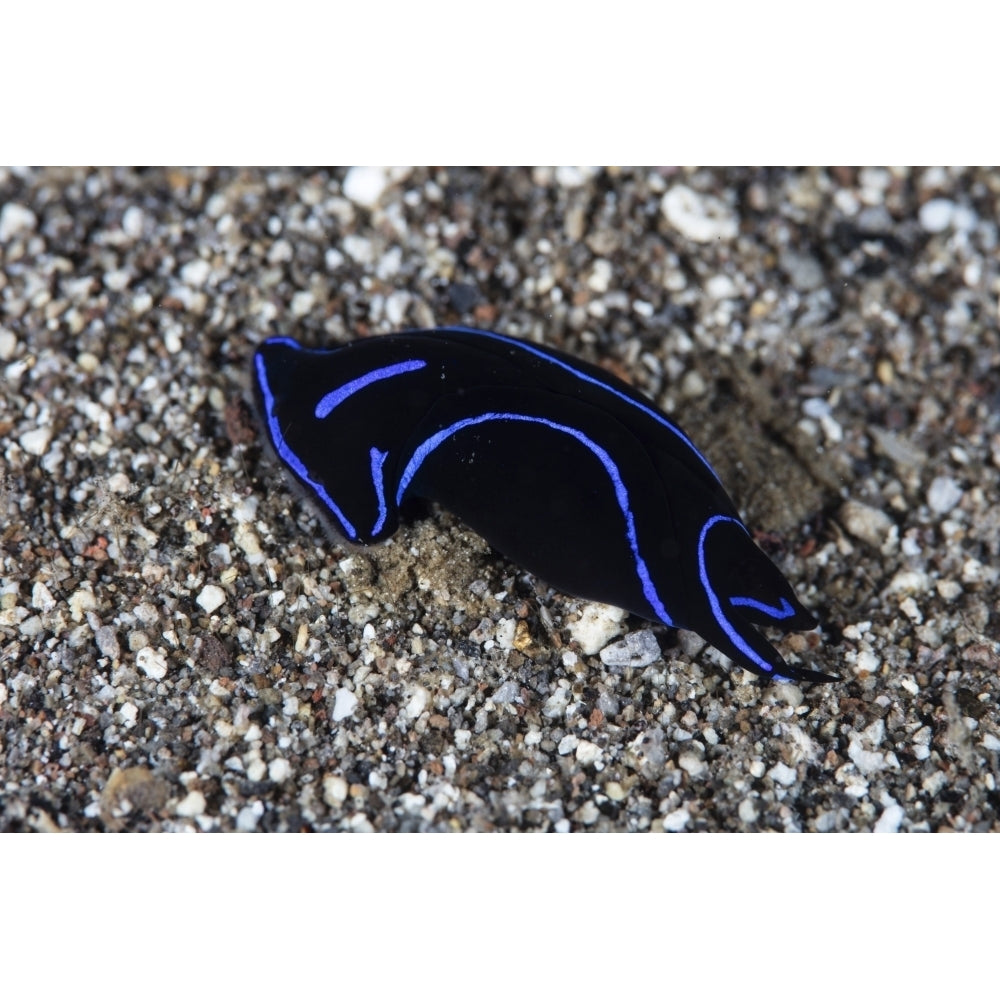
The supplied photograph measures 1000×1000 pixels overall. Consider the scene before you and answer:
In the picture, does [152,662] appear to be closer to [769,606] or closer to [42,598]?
[42,598]

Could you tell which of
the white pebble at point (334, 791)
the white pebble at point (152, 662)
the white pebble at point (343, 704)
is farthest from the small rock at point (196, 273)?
the white pebble at point (334, 791)

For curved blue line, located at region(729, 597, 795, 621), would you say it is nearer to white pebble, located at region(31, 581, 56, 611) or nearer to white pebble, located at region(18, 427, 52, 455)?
white pebble, located at region(31, 581, 56, 611)

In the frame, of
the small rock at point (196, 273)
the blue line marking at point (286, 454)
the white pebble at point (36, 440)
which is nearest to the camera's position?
the blue line marking at point (286, 454)

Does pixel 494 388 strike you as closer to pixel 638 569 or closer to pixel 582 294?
pixel 638 569

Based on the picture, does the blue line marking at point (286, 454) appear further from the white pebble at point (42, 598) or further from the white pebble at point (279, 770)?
the white pebble at point (42, 598)

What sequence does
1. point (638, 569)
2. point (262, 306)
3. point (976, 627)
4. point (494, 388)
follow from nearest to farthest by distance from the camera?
point (638, 569) → point (494, 388) → point (976, 627) → point (262, 306)

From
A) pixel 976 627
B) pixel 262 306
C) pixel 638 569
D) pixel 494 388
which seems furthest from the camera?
pixel 262 306

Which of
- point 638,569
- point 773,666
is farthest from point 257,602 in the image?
point 773,666

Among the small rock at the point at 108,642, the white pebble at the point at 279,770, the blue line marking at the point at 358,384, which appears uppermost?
the blue line marking at the point at 358,384
